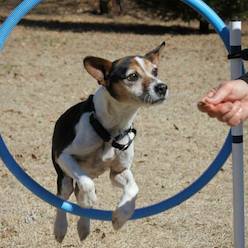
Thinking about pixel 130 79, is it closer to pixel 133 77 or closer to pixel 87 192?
pixel 133 77

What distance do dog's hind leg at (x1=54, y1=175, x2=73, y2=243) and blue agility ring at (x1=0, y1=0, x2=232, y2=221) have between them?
15cm

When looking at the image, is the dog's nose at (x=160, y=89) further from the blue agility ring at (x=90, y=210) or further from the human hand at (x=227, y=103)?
the human hand at (x=227, y=103)

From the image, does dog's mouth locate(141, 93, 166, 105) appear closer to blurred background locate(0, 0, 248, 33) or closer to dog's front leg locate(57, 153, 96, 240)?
dog's front leg locate(57, 153, 96, 240)

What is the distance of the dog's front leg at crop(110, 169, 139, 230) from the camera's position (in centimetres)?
489

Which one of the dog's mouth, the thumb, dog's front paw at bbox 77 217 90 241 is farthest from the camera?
dog's front paw at bbox 77 217 90 241

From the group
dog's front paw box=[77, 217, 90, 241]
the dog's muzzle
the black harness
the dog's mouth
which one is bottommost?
dog's front paw box=[77, 217, 90, 241]

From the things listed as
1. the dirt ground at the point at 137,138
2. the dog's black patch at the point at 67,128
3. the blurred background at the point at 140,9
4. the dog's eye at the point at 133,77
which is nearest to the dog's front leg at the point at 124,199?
the dog's black patch at the point at 67,128

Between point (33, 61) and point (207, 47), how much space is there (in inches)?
180

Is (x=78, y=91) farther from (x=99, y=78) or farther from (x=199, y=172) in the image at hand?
(x=99, y=78)

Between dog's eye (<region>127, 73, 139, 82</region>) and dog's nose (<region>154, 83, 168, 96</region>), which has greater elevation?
dog's eye (<region>127, 73, 139, 82</region>)

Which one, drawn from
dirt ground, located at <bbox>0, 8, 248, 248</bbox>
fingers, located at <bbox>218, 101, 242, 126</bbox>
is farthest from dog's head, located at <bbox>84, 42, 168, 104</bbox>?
fingers, located at <bbox>218, 101, 242, 126</bbox>

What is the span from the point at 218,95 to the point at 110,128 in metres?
2.55

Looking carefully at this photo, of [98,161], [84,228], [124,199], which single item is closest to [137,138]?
[84,228]

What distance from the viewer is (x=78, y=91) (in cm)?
1219
